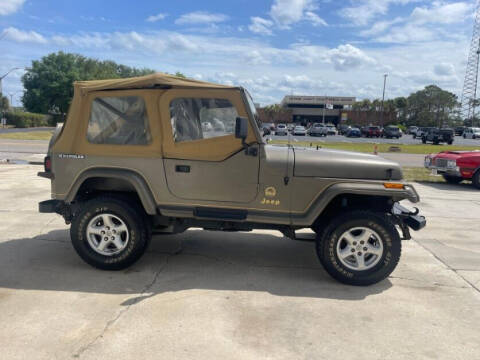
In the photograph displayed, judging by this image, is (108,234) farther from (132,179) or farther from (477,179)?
(477,179)

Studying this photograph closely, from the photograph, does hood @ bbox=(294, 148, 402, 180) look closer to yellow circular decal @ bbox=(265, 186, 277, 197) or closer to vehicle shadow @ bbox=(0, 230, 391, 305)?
yellow circular decal @ bbox=(265, 186, 277, 197)

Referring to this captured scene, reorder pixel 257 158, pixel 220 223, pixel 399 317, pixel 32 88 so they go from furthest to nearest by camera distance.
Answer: pixel 32 88
pixel 220 223
pixel 257 158
pixel 399 317

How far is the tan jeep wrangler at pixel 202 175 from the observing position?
412 cm

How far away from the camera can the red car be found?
1110cm

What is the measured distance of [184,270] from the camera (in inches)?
177

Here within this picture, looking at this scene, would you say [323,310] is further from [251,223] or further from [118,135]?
[118,135]

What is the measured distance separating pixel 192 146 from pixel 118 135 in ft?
2.79

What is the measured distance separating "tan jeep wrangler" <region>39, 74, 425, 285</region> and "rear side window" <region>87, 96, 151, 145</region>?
11 mm

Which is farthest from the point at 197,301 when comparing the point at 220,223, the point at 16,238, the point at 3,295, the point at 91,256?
the point at 16,238

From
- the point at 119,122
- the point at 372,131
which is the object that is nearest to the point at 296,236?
the point at 119,122

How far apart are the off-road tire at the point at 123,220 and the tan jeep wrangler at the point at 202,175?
0.04 ft

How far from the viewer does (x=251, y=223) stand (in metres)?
4.33

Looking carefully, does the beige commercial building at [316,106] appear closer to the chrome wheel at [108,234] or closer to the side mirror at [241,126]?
the chrome wheel at [108,234]

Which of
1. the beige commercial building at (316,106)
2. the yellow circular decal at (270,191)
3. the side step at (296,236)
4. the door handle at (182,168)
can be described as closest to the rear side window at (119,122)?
the door handle at (182,168)
